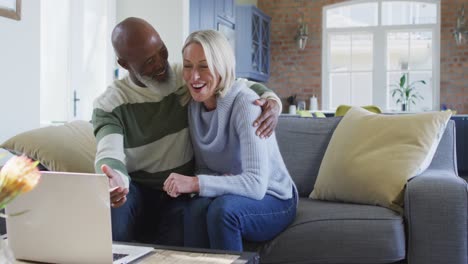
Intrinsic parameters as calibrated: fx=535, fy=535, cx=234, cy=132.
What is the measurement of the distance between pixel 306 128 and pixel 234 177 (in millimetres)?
877

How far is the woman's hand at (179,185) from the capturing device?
1537mm

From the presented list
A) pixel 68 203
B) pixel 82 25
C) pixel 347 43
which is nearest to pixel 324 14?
pixel 347 43

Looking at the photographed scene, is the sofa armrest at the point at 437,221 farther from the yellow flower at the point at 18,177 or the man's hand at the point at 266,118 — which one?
the yellow flower at the point at 18,177

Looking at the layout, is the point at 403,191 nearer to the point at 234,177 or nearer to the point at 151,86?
the point at 234,177

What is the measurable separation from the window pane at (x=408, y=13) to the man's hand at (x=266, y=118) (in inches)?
252

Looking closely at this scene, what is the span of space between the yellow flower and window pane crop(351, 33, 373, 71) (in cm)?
754

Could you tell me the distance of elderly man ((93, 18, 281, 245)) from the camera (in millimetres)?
1765

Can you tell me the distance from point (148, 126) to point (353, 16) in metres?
6.58

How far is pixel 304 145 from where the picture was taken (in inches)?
96.3

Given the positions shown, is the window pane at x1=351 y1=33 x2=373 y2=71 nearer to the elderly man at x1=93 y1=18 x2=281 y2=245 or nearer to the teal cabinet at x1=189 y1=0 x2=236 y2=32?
the teal cabinet at x1=189 y1=0 x2=236 y2=32

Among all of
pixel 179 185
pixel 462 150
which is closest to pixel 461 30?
pixel 462 150

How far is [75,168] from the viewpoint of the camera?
196 centimetres

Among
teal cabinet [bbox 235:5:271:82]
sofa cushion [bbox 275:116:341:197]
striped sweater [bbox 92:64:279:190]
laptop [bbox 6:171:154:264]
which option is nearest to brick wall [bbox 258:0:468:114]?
teal cabinet [bbox 235:5:271:82]

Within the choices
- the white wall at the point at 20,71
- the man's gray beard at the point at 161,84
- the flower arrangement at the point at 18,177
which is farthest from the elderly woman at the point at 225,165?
the white wall at the point at 20,71
